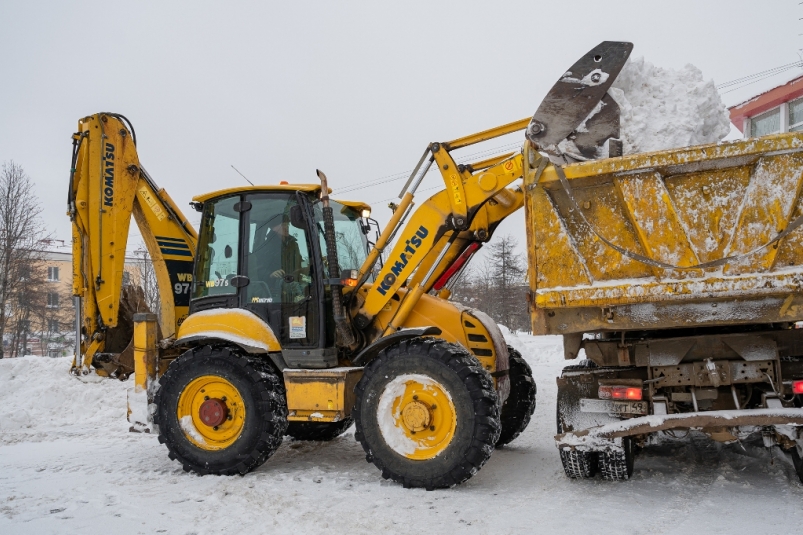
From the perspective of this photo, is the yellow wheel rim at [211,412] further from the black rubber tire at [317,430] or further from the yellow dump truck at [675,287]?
the yellow dump truck at [675,287]

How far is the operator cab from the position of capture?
18.8 ft

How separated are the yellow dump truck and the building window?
906cm

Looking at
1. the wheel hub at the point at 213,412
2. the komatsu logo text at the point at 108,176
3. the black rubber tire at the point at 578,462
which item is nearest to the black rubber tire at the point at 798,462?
the black rubber tire at the point at 578,462

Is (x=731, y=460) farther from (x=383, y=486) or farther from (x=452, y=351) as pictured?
(x=383, y=486)

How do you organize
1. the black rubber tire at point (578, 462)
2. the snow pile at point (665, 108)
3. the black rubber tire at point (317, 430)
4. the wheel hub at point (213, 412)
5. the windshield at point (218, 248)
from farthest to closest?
the black rubber tire at point (317, 430) < the windshield at point (218, 248) < the wheel hub at point (213, 412) < the black rubber tire at point (578, 462) < the snow pile at point (665, 108)

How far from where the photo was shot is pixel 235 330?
573 cm

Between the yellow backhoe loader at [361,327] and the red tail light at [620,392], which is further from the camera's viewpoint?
the yellow backhoe loader at [361,327]

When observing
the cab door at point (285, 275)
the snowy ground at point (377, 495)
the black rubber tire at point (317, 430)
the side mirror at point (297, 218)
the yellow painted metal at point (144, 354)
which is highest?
the side mirror at point (297, 218)

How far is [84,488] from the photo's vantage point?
16.8ft

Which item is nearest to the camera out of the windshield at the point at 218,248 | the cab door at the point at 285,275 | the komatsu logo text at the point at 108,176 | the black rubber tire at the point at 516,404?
the cab door at the point at 285,275

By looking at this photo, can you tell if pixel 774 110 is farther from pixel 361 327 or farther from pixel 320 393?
pixel 320 393

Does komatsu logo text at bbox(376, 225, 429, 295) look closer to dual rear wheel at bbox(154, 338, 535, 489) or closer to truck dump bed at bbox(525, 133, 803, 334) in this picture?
dual rear wheel at bbox(154, 338, 535, 489)

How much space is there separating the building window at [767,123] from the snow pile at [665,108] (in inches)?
328

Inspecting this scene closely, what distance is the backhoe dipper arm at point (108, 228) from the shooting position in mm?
6930
